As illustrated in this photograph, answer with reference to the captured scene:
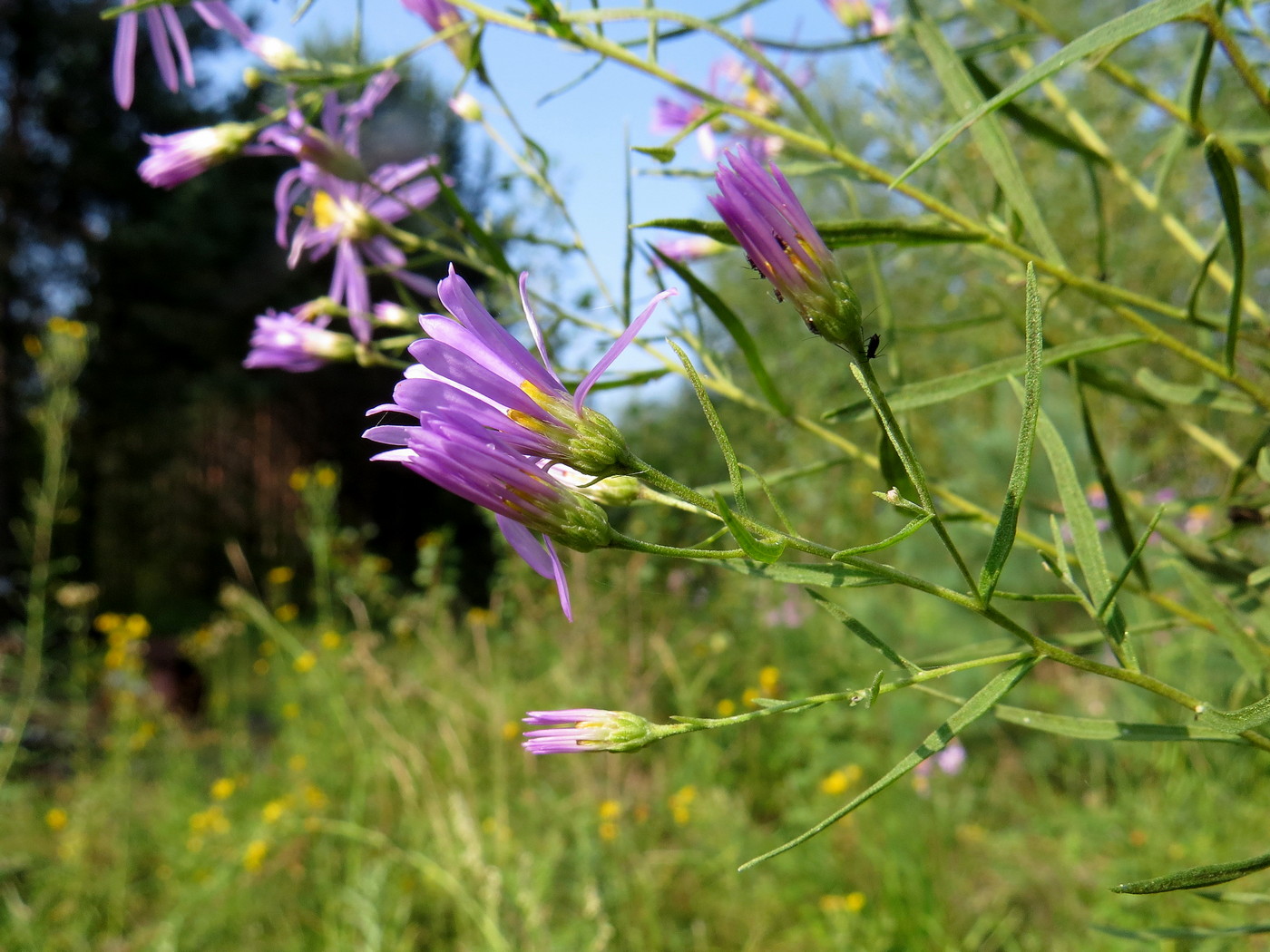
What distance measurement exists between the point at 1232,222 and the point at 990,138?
11 centimetres

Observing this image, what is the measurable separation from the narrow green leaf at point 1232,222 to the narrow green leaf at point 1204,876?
0.69 ft

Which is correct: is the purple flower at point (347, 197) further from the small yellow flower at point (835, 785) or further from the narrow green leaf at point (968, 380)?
the small yellow flower at point (835, 785)

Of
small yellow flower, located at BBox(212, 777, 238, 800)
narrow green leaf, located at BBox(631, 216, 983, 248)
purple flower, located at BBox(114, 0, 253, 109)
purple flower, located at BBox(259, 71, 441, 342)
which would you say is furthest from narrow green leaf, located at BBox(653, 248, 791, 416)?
small yellow flower, located at BBox(212, 777, 238, 800)

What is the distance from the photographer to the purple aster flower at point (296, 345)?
0.69 meters

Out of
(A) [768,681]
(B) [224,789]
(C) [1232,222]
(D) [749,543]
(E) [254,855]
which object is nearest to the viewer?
(D) [749,543]

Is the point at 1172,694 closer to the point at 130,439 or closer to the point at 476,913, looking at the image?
the point at 476,913

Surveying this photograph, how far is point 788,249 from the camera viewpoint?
1.08ft

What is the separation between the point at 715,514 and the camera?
0.28 meters

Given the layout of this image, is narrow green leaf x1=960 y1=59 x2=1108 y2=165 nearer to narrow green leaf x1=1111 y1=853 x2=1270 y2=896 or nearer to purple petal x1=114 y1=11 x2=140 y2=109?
narrow green leaf x1=1111 y1=853 x2=1270 y2=896

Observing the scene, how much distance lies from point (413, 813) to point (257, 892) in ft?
1.00

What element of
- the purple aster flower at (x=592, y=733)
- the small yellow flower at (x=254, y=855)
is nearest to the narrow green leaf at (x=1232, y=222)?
the purple aster flower at (x=592, y=733)

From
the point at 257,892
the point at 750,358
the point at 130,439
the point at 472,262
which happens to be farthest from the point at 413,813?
the point at 130,439

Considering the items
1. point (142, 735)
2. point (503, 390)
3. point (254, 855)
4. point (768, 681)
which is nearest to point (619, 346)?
point (503, 390)

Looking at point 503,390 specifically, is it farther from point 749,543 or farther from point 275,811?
point 275,811
